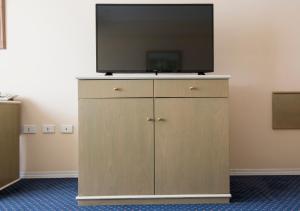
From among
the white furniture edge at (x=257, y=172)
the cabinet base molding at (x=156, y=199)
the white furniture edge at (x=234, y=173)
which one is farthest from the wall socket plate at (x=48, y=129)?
the white furniture edge at (x=257, y=172)

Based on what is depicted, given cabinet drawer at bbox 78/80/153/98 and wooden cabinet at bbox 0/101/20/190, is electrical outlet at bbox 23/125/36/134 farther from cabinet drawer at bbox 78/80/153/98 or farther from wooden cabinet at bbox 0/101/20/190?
cabinet drawer at bbox 78/80/153/98

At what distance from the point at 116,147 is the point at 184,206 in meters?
0.68

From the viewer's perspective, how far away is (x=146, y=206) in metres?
2.09

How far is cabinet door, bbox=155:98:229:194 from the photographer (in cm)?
213

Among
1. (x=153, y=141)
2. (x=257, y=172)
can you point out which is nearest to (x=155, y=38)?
(x=153, y=141)

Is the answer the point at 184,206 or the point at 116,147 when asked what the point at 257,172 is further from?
the point at 116,147

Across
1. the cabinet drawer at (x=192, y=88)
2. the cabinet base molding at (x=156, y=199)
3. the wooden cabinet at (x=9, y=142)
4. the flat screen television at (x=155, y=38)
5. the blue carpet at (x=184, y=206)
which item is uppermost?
the flat screen television at (x=155, y=38)

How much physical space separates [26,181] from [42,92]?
882 mm

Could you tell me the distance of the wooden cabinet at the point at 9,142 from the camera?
2412mm

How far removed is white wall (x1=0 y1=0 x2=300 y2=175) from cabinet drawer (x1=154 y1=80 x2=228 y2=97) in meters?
0.73

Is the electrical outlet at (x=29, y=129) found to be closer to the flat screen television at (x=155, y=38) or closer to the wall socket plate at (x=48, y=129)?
the wall socket plate at (x=48, y=129)

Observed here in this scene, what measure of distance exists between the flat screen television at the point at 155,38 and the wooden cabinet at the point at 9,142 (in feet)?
3.02

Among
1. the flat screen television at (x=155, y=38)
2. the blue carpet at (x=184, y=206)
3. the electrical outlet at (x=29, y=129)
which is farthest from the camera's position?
the electrical outlet at (x=29, y=129)

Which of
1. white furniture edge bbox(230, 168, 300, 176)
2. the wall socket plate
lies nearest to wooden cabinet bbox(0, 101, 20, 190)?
the wall socket plate
